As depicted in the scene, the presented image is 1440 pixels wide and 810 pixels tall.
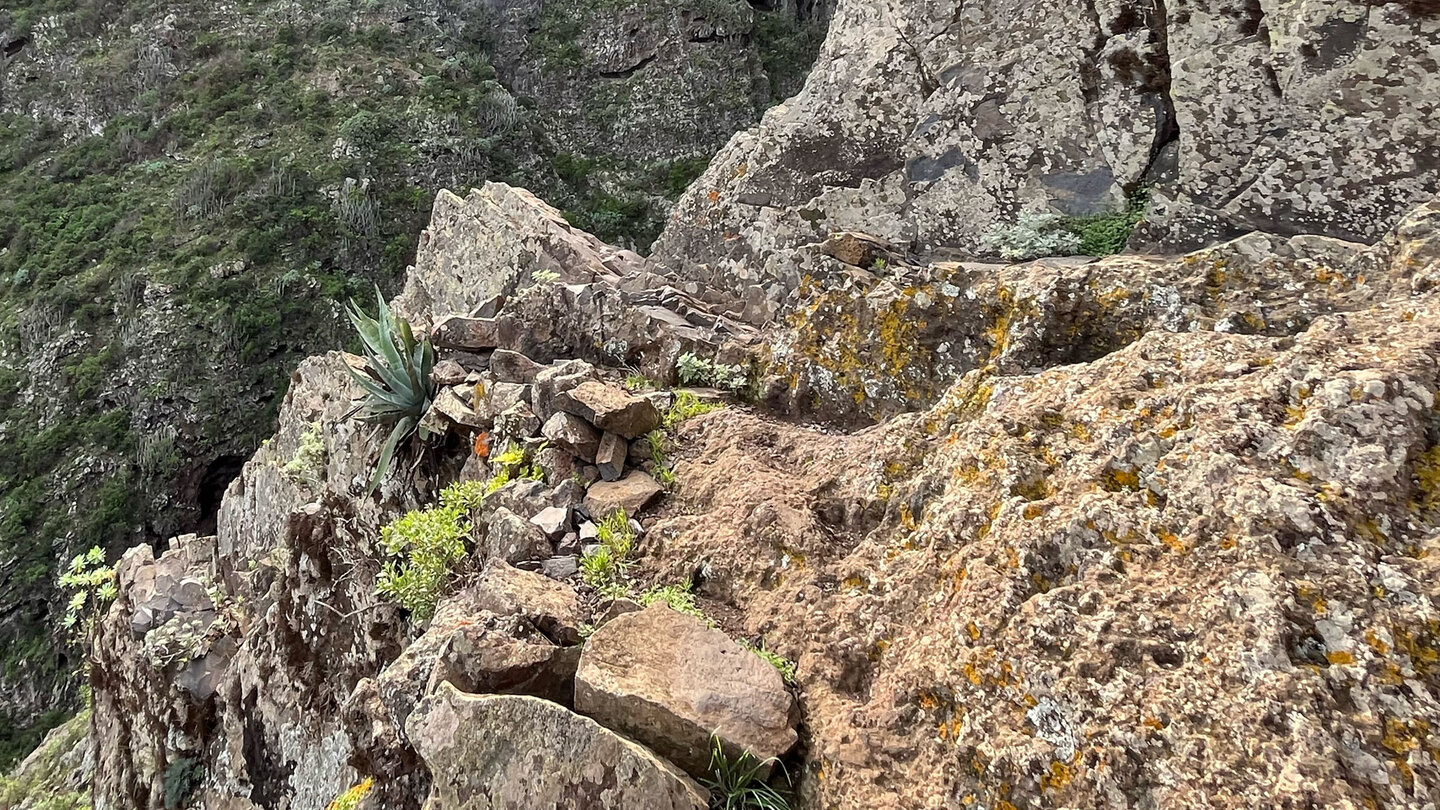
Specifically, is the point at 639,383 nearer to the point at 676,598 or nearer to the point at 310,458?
the point at 676,598

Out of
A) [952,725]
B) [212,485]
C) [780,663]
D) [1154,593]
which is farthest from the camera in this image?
[212,485]

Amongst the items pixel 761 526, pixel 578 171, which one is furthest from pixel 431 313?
pixel 578 171

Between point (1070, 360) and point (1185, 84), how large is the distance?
2.09 metres

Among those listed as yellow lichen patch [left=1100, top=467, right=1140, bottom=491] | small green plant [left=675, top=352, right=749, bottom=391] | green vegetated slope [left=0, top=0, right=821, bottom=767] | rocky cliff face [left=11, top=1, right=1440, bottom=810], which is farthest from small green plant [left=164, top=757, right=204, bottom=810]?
green vegetated slope [left=0, top=0, right=821, bottom=767]

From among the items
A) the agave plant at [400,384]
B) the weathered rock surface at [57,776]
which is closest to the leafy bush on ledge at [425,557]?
the agave plant at [400,384]

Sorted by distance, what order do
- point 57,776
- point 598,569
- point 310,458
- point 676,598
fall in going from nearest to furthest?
1. point 676,598
2. point 598,569
3. point 310,458
4. point 57,776

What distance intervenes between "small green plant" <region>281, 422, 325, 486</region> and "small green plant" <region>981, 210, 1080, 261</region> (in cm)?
589

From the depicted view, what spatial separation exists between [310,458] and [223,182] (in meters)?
19.3

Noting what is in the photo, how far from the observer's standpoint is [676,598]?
3.01 metres

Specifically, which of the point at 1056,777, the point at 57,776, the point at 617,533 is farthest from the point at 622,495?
the point at 57,776

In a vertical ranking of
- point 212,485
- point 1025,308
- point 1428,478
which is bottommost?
point 212,485

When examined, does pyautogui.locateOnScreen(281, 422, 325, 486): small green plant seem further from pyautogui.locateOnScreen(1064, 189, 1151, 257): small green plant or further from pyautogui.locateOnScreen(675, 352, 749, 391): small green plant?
pyautogui.locateOnScreen(1064, 189, 1151, 257): small green plant

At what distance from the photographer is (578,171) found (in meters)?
26.1

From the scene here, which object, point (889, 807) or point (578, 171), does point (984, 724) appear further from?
point (578, 171)
